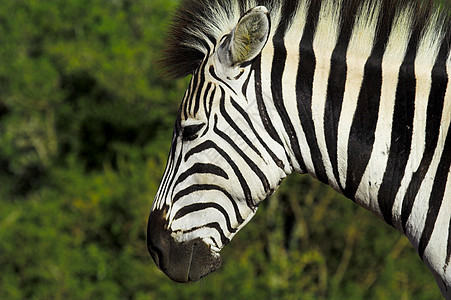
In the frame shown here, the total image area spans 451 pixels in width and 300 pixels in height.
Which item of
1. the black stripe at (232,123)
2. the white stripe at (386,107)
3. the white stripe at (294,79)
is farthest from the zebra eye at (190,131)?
the white stripe at (386,107)

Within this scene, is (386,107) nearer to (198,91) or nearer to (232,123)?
(232,123)

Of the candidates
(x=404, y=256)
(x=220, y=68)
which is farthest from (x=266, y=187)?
(x=404, y=256)

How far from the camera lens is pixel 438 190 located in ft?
9.02

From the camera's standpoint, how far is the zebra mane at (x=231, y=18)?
293 cm

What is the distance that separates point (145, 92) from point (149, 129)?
140cm

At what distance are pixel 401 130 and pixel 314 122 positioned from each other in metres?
0.40

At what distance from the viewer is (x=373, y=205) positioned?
2.93 m

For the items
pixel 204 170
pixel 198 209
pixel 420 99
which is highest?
pixel 420 99

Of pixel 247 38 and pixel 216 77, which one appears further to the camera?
pixel 216 77

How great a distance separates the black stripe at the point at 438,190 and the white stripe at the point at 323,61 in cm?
46

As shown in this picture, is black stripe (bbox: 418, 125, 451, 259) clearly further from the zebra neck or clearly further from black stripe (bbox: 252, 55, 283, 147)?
black stripe (bbox: 252, 55, 283, 147)

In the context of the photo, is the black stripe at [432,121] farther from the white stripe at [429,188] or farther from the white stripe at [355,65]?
the white stripe at [355,65]

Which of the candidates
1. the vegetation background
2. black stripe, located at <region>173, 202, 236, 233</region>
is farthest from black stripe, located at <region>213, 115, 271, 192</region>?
the vegetation background

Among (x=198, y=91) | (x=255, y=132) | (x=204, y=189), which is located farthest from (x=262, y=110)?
(x=204, y=189)
